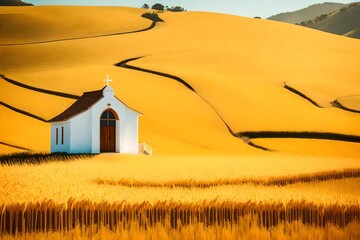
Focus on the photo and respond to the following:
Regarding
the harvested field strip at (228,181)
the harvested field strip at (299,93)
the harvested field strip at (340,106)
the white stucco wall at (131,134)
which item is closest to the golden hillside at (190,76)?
the harvested field strip at (299,93)

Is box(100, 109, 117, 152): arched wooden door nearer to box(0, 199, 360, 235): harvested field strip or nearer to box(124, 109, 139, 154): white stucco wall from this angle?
box(124, 109, 139, 154): white stucco wall

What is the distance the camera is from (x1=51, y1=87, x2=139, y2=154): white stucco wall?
143 ft

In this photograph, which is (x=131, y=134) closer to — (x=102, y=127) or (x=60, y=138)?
(x=102, y=127)

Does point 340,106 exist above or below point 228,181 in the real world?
above

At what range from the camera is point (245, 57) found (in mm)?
90875

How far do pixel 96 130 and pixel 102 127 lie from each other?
0.81m

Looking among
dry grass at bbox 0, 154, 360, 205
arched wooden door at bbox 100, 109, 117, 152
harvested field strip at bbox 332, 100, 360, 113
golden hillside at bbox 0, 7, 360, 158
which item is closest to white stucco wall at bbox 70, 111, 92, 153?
arched wooden door at bbox 100, 109, 117, 152

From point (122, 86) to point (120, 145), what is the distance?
2323 cm

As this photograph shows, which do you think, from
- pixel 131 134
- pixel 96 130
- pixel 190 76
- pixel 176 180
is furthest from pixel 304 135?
pixel 176 180

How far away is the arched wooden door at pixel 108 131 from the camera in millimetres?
44281

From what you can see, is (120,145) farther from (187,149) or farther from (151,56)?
(151,56)

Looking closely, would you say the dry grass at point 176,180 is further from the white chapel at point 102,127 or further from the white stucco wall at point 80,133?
the white stucco wall at point 80,133

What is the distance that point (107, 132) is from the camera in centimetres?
4428

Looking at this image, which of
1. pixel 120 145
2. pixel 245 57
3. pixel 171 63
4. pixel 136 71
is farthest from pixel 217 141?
pixel 245 57
